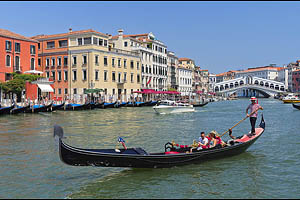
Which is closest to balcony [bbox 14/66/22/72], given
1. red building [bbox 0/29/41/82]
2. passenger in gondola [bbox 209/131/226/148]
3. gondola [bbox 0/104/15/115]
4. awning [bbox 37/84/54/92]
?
red building [bbox 0/29/41/82]

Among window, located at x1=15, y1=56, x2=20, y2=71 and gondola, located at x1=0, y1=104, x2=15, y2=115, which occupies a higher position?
window, located at x1=15, y1=56, x2=20, y2=71

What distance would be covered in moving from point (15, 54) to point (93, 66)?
24.4ft

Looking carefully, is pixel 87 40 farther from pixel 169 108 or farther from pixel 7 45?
pixel 169 108

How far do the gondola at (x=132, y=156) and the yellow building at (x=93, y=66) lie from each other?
26.4 meters

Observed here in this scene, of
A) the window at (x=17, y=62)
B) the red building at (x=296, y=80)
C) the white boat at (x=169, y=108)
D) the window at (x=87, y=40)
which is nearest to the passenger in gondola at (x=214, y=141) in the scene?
the white boat at (x=169, y=108)

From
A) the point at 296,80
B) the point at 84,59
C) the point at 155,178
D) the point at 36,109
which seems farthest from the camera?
the point at 296,80

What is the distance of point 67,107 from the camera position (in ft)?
92.0

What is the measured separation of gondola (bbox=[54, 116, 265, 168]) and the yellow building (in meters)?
26.4

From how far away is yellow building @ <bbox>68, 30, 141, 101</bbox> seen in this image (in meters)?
33.5

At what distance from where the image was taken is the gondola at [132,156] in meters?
5.93

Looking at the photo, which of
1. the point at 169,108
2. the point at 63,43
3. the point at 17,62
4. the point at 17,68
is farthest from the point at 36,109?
the point at 63,43

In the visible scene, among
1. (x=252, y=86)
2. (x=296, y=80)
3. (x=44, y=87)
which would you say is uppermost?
(x=296, y=80)

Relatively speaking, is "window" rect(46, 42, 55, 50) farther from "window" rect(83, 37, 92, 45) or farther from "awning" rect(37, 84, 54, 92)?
"awning" rect(37, 84, 54, 92)

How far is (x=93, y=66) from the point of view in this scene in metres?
33.5
